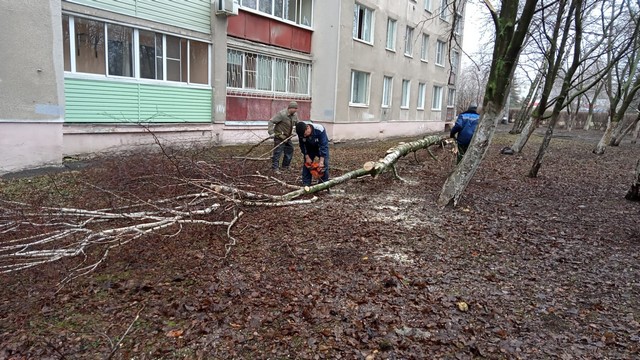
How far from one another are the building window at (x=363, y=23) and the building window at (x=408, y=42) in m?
3.69

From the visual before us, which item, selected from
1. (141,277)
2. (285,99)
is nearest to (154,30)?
(285,99)

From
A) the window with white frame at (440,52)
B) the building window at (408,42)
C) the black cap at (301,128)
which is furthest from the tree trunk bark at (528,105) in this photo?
the black cap at (301,128)

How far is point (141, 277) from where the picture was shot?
4207mm

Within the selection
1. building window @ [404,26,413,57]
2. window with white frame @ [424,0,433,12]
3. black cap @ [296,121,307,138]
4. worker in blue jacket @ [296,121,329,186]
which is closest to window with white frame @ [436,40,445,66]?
window with white frame @ [424,0,433,12]

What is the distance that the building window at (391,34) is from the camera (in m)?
20.9

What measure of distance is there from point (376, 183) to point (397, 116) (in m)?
14.4

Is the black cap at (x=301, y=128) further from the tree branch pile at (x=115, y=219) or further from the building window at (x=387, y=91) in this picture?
the building window at (x=387, y=91)

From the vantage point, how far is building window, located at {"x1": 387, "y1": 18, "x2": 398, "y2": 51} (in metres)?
20.9

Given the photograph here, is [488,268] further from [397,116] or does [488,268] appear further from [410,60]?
[410,60]

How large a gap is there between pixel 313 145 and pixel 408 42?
17672 millimetres

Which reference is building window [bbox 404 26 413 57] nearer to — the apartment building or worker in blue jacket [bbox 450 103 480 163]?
the apartment building

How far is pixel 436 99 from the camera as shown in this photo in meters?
27.7

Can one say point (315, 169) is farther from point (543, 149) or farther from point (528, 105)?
point (528, 105)

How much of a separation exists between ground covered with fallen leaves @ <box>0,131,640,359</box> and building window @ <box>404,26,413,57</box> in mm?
17195
